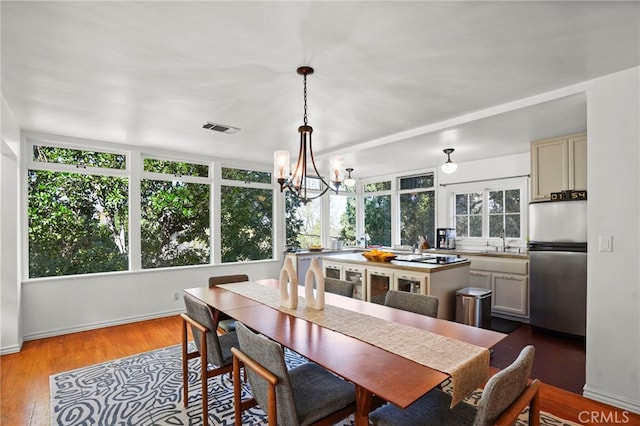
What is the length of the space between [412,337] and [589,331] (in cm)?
175

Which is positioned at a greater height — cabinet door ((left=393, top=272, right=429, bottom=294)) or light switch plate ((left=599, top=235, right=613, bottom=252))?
light switch plate ((left=599, top=235, right=613, bottom=252))

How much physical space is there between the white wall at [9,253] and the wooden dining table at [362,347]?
8.36 feet

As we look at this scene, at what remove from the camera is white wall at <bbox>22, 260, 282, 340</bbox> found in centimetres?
380

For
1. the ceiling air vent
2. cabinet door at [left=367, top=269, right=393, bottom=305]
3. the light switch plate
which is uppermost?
the ceiling air vent

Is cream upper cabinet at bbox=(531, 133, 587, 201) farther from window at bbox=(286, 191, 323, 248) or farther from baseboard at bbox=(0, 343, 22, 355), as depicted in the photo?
baseboard at bbox=(0, 343, 22, 355)

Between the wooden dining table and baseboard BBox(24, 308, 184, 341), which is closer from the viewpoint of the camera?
the wooden dining table

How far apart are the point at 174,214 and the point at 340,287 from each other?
311 centimetres

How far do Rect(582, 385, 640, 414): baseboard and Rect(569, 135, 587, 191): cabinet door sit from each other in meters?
2.12

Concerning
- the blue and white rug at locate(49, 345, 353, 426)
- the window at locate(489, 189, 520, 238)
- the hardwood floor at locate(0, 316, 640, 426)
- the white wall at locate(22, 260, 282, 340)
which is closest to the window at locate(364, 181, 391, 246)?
the window at locate(489, 189, 520, 238)

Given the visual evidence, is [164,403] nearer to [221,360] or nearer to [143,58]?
[221,360]

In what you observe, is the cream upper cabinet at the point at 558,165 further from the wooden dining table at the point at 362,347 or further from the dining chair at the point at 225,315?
the dining chair at the point at 225,315

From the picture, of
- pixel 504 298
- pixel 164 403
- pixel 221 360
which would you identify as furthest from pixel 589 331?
pixel 164 403

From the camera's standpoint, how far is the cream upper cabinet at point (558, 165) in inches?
139

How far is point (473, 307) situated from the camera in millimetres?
3271
